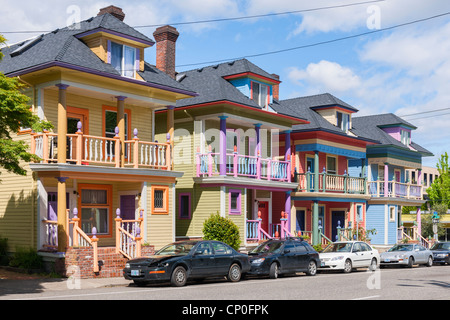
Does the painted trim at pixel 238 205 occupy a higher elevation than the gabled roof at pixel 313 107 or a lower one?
lower

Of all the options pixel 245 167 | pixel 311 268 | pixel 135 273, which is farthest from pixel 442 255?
pixel 135 273

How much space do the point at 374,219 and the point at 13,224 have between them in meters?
27.0

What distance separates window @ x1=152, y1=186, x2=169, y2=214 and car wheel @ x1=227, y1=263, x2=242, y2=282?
6.07 meters

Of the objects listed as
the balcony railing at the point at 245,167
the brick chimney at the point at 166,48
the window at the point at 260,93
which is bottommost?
the balcony railing at the point at 245,167

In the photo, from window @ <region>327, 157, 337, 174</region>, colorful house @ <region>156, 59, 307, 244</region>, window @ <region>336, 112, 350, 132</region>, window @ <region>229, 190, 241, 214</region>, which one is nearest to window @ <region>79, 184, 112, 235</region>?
colorful house @ <region>156, 59, 307, 244</region>

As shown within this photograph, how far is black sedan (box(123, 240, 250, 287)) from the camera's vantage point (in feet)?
57.0

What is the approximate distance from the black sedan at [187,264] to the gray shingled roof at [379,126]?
24.4 m

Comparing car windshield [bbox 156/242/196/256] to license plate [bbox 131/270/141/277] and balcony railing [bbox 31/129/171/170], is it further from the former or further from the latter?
balcony railing [bbox 31/129/171/170]

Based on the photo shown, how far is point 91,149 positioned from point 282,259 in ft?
27.4

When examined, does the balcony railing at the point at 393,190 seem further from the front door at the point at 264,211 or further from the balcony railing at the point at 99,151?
the balcony railing at the point at 99,151

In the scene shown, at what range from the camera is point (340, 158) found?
40.3 m

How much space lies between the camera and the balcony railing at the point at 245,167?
1113 inches

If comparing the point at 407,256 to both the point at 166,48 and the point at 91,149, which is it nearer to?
the point at 166,48

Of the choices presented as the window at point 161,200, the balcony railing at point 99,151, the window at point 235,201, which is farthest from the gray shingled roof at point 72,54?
the window at point 235,201
